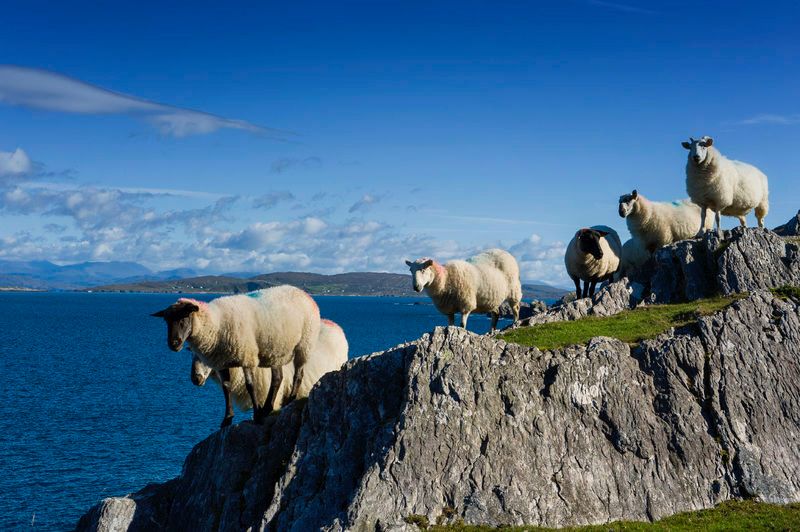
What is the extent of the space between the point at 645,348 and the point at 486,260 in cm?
1129

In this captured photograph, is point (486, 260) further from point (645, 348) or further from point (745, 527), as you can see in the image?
point (745, 527)

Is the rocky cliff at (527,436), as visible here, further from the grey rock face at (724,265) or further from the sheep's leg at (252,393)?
the grey rock face at (724,265)

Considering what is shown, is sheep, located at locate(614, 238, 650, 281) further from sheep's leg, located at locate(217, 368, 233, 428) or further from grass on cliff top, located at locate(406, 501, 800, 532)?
sheep's leg, located at locate(217, 368, 233, 428)

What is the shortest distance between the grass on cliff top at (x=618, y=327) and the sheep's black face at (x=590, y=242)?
5164 mm

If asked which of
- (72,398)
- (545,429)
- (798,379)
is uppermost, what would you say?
(798,379)

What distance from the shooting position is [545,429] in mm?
19625

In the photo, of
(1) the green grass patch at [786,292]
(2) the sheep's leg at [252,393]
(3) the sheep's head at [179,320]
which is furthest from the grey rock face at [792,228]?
(3) the sheep's head at [179,320]

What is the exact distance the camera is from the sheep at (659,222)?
31.8m

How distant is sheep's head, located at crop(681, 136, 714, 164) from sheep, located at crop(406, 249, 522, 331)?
883 centimetres

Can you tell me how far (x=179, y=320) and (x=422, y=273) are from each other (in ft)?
36.3

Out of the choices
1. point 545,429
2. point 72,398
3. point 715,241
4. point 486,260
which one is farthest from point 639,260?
point 72,398

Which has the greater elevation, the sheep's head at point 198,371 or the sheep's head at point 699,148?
the sheep's head at point 699,148

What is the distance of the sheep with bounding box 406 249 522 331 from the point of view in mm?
28344

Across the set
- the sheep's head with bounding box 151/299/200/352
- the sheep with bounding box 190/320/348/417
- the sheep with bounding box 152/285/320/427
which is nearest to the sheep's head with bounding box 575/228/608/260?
the sheep with bounding box 190/320/348/417
